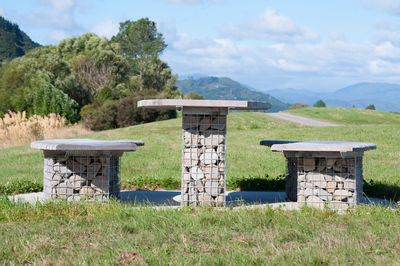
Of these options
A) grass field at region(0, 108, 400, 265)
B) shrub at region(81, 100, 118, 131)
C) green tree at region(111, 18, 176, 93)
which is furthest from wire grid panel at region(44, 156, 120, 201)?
green tree at region(111, 18, 176, 93)

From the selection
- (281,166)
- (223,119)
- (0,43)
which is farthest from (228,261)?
(0,43)

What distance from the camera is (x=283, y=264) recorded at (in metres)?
3.74

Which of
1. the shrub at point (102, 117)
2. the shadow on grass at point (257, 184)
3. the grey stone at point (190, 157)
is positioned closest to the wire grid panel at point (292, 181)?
the shadow on grass at point (257, 184)

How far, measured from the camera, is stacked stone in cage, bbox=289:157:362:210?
6.52 metres

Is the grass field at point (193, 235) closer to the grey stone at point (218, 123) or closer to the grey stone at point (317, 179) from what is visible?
the grey stone at point (317, 179)

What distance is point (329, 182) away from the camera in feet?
21.6

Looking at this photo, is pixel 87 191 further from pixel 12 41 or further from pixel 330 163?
pixel 12 41

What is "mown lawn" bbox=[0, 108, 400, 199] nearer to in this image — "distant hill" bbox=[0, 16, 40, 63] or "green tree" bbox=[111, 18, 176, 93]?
"green tree" bbox=[111, 18, 176, 93]

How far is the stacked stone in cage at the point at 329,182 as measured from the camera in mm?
6520

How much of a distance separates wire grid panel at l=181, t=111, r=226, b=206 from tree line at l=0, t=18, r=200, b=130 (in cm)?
2185

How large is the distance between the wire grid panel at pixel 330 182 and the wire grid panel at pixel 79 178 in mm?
3003

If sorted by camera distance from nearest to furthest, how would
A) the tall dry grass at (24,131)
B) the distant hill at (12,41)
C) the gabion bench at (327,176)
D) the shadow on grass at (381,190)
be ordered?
the gabion bench at (327,176), the shadow on grass at (381,190), the tall dry grass at (24,131), the distant hill at (12,41)

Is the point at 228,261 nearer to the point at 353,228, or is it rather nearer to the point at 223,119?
the point at 353,228

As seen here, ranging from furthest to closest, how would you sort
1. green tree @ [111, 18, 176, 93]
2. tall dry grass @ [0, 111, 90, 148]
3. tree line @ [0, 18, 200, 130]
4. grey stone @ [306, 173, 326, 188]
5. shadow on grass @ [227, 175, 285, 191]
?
green tree @ [111, 18, 176, 93] → tree line @ [0, 18, 200, 130] → tall dry grass @ [0, 111, 90, 148] → shadow on grass @ [227, 175, 285, 191] → grey stone @ [306, 173, 326, 188]
